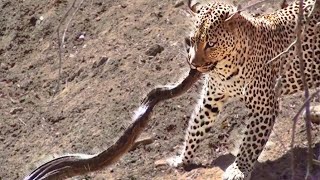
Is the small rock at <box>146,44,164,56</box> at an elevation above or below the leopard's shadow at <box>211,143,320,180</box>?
below

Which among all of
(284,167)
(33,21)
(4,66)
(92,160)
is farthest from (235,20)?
(33,21)

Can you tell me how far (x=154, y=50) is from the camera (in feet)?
26.8

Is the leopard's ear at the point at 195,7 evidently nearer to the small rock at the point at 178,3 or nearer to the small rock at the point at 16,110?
the small rock at the point at 178,3

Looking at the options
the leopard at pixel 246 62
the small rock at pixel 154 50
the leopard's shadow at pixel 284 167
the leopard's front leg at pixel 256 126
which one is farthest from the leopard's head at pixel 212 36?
the small rock at pixel 154 50

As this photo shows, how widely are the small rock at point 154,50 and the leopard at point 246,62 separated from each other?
5.96 feet

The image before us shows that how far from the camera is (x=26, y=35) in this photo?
31.6 feet

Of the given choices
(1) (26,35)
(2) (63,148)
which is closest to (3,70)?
(1) (26,35)

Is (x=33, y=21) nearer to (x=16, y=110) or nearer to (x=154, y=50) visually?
(x=16, y=110)

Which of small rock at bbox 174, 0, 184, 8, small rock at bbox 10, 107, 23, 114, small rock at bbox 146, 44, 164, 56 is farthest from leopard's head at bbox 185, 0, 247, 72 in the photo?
small rock at bbox 10, 107, 23, 114

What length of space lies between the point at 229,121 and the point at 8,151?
2.31 metres

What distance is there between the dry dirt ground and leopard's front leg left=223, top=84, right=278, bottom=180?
0.69ft

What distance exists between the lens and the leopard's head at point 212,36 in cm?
559

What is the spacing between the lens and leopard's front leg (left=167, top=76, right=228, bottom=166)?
628 centimetres

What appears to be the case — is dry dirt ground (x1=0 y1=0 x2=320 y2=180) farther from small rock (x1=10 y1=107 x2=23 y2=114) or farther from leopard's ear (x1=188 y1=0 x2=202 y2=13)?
leopard's ear (x1=188 y1=0 x2=202 y2=13)
